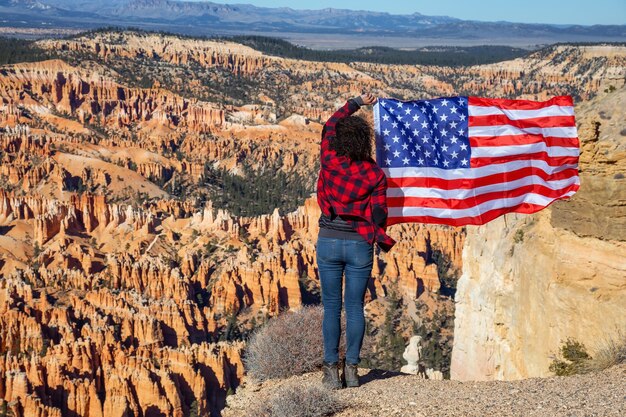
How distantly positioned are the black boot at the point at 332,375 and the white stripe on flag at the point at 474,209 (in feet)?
5.44

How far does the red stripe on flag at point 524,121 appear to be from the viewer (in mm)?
8250

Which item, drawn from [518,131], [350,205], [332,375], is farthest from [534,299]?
[350,205]

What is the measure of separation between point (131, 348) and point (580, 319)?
19.6m

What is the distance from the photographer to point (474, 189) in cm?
822

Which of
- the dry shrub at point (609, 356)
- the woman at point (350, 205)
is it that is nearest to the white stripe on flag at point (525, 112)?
the woman at point (350, 205)

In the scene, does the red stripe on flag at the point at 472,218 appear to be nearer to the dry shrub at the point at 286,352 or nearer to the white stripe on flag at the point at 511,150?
the white stripe on flag at the point at 511,150

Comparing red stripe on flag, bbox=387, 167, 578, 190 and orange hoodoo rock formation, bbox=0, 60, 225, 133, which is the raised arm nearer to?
red stripe on flag, bbox=387, 167, 578, 190

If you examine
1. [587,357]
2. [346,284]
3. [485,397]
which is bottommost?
[587,357]

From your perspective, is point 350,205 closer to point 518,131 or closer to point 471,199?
point 471,199

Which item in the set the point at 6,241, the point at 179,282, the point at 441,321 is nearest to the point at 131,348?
the point at 179,282

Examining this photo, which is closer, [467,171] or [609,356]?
[609,356]

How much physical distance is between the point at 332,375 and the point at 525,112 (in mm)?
3362

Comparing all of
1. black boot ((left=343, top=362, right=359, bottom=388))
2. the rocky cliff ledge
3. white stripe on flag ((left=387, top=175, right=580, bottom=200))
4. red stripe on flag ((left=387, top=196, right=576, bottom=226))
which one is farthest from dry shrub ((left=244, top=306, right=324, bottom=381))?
white stripe on flag ((left=387, top=175, right=580, bottom=200))

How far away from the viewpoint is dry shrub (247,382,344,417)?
618 cm
